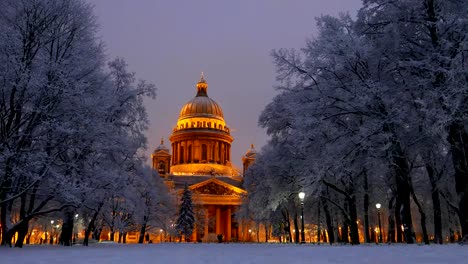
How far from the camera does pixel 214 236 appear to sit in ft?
332

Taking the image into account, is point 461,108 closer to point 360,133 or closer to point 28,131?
point 360,133

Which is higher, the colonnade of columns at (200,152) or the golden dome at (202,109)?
the golden dome at (202,109)

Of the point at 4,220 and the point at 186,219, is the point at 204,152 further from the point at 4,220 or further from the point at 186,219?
the point at 4,220

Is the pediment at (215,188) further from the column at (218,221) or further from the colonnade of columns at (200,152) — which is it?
the colonnade of columns at (200,152)

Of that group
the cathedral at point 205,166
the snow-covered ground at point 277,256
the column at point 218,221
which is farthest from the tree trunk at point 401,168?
the column at point 218,221

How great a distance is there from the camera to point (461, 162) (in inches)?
730

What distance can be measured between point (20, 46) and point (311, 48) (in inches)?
478

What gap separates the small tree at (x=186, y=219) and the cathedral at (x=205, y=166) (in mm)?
11036

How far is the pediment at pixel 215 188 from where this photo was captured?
110 meters

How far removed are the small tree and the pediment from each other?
25.7 meters

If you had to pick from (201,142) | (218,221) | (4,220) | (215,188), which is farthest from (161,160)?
(4,220)

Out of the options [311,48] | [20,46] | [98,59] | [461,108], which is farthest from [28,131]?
[461,108]

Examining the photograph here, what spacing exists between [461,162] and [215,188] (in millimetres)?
93991

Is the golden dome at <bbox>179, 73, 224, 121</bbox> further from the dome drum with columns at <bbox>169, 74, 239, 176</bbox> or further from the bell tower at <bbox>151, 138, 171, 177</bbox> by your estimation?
the bell tower at <bbox>151, 138, 171, 177</bbox>
